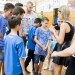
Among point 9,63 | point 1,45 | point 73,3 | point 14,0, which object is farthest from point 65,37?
point 14,0

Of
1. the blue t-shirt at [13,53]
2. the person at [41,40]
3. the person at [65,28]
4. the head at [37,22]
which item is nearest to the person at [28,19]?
the head at [37,22]

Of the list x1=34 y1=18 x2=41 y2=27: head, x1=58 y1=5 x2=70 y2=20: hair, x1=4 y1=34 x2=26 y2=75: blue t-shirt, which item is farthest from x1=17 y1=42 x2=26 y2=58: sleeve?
x1=34 y1=18 x2=41 y2=27: head

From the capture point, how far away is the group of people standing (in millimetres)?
2135

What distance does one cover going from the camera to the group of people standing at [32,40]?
84.0 inches

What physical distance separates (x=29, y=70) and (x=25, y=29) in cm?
106

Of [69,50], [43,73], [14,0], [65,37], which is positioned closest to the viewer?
[69,50]

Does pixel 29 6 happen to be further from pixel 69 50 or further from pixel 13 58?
pixel 69 50

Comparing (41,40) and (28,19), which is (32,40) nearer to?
(41,40)

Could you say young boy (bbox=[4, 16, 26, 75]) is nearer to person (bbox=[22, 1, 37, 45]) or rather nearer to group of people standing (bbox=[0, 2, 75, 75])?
group of people standing (bbox=[0, 2, 75, 75])

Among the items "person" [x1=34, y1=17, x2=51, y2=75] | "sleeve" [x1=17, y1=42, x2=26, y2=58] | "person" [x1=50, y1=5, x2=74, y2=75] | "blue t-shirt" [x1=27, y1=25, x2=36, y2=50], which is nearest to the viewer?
"sleeve" [x1=17, y1=42, x2=26, y2=58]

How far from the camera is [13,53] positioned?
7.06ft

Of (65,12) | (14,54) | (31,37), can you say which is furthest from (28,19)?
(14,54)

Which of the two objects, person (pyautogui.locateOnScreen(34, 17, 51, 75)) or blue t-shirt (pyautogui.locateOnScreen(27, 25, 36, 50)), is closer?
person (pyautogui.locateOnScreen(34, 17, 51, 75))

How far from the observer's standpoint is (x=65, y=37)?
2402 millimetres
